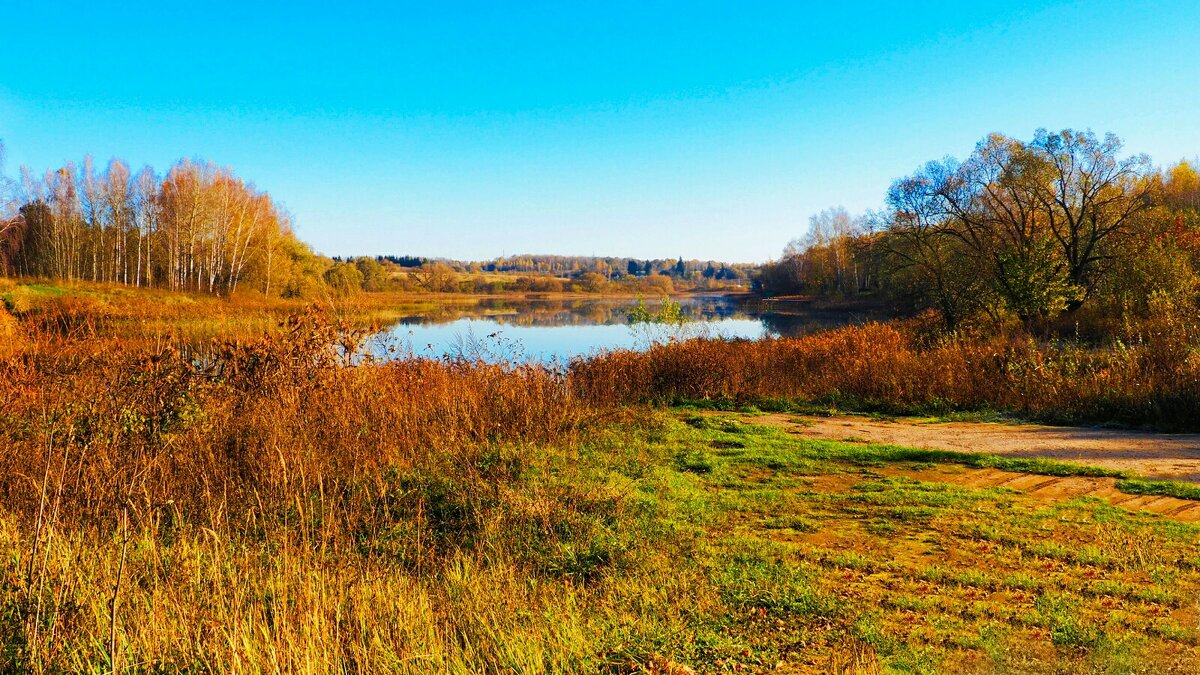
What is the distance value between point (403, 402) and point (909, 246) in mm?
27715

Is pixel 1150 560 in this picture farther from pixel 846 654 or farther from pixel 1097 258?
pixel 1097 258

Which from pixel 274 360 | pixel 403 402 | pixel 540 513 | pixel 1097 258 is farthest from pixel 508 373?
pixel 1097 258

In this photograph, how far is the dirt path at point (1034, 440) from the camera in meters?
7.96

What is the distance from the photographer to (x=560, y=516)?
5836 millimetres

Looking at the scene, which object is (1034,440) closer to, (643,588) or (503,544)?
(643,588)

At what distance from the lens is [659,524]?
582 centimetres

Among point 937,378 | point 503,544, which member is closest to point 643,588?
point 503,544

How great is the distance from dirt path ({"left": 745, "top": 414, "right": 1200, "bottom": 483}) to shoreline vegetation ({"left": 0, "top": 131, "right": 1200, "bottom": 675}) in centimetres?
68

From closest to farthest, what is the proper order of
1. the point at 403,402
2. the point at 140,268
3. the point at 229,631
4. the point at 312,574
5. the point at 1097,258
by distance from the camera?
the point at 229,631, the point at 312,574, the point at 403,402, the point at 1097,258, the point at 140,268

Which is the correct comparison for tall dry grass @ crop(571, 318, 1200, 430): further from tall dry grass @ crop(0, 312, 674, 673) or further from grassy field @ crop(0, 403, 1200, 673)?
grassy field @ crop(0, 403, 1200, 673)

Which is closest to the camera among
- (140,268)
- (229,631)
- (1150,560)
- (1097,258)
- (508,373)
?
(229,631)

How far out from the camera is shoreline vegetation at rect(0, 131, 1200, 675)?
3.55m

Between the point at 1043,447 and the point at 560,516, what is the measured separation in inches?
292

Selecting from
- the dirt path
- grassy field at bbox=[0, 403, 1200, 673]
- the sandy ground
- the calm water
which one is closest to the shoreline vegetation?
grassy field at bbox=[0, 403, 1200, 673]
